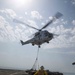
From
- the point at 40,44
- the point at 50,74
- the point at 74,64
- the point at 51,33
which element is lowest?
the point at 74,64

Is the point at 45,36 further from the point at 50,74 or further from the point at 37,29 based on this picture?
the point at 50,74

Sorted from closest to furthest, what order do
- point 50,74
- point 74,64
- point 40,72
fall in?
point 40,72 → point 74,64 → point 50,74

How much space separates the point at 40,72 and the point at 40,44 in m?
27.4

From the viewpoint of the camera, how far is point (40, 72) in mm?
12430

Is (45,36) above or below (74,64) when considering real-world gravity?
above

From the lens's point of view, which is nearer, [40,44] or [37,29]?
[40,44]

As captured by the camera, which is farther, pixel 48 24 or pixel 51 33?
pixel 48 24

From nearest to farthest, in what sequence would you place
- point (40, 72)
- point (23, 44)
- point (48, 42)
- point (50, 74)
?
point (40, 72) < point (50, 74) < point (48, 42) < point (23, 44)

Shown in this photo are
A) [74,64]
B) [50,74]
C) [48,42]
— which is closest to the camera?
[74,64]

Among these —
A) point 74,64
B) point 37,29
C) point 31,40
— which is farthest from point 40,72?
point 37,29

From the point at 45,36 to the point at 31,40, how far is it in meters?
5.43

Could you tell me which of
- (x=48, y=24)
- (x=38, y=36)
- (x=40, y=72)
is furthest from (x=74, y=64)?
(x=48, y=24)

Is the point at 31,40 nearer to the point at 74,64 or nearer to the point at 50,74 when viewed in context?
the point at 50,74

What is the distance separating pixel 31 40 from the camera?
4356 centimetres
